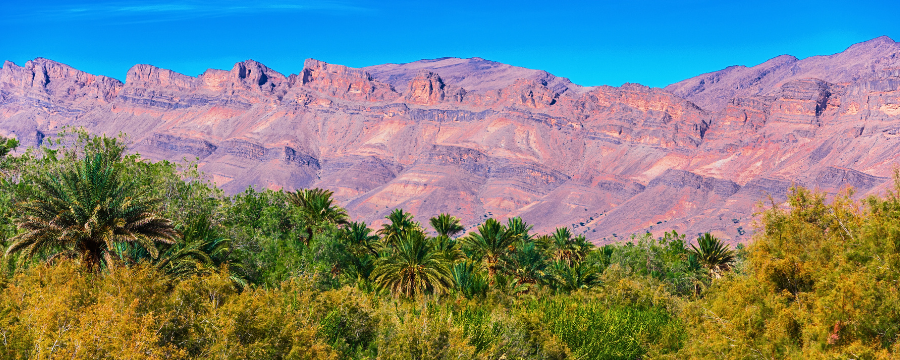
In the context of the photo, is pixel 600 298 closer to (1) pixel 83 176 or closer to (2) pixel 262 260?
(2) pixel 262 260

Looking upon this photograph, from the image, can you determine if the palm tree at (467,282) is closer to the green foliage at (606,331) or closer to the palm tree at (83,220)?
the green foliage at (606,331)

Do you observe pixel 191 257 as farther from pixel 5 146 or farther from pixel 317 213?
pixel 5 146

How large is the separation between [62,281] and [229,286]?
551 centimetres

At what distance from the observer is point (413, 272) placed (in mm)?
37656

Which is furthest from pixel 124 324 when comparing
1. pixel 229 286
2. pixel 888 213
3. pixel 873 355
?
pixel 888 213

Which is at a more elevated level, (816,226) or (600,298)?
(816,226)

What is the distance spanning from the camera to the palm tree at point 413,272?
37312mm

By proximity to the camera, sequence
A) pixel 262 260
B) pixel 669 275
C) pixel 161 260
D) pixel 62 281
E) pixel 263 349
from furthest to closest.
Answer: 1. pixel 669 275
2. pixel 262 260
3. pixel 161 260
4. pixel 62 281
5. pixel 263 349

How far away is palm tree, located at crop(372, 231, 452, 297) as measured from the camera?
37.3m

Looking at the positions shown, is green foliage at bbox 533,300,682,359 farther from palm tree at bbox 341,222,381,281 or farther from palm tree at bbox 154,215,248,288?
palm tree at bbox 341,222,381,281

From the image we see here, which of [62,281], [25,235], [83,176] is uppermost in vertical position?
[83,176]

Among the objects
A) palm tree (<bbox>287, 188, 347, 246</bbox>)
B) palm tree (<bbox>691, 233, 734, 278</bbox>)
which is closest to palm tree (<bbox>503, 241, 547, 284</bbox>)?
palm tree (<bbox>691, 233, 734, 278</bbox>)

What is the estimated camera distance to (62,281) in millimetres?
22422

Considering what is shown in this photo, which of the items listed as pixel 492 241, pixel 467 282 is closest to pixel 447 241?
pixel 492 241
